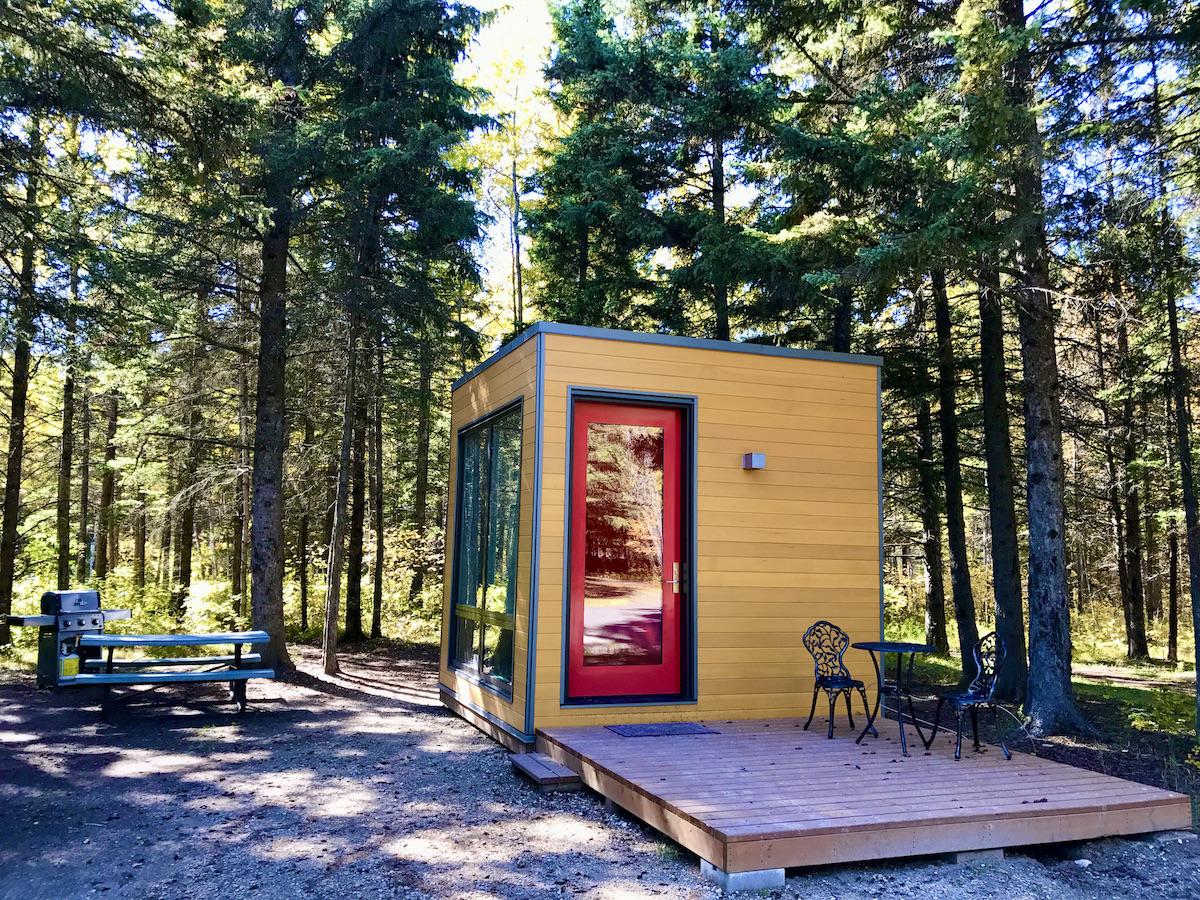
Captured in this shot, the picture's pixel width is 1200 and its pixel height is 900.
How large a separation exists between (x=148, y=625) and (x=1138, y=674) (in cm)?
1339

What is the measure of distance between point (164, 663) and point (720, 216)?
7.45m

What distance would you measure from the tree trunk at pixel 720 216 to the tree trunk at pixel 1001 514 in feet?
8.96

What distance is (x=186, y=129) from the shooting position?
589 cm

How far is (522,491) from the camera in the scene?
5773mm

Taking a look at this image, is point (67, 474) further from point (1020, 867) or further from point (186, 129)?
point (1020, 867)

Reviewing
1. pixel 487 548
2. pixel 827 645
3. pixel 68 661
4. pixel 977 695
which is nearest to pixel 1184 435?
pixel 827 645

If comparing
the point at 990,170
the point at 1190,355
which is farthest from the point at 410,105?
the point at 1190,355

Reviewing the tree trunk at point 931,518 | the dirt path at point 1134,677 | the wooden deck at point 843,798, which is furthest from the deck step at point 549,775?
the dirt path at point 1134,677

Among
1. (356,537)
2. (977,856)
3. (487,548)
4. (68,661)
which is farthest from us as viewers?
(356,537)

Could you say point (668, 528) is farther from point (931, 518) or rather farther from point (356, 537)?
point (356, 537)

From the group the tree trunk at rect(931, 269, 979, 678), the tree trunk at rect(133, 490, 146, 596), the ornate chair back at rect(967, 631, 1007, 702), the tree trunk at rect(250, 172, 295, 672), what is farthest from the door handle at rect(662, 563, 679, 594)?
the tree trunk at rect(133, 490, 146, 596)

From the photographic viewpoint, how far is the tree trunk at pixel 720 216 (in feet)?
31.9

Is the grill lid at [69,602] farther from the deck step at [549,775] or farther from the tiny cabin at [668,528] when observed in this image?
the deck step at [549,775]

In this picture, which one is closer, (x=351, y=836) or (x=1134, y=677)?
(x=351, y=836)
